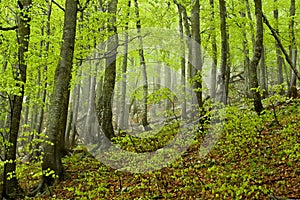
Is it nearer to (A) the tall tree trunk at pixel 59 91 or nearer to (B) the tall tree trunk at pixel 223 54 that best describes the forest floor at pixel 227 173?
(A) the tall tree trunk at pixel 59 91

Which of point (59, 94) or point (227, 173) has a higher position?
point (59, 94)

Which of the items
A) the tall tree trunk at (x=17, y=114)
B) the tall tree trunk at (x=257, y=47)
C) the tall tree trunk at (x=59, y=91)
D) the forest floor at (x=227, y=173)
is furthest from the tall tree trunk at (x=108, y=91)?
the tall tree trunk at (x=257, y=47)

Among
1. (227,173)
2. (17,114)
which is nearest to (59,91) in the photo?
(17,114)

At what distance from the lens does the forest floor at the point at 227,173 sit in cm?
541

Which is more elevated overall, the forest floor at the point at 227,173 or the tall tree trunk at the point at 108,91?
the tall tree trunk at the point at 108,91

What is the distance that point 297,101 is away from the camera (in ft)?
35.0

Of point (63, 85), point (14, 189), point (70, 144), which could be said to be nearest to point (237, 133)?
point (63, 85)

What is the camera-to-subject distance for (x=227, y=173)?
6.30 metres

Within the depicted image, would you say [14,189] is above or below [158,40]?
below

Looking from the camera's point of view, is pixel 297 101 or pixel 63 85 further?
pixel 297 101

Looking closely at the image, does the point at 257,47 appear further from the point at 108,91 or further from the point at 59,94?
the point at 59,94

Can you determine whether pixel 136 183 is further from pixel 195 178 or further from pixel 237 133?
pixel 237 133

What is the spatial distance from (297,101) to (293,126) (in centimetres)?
288

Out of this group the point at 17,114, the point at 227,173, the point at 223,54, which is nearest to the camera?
the point at 227,173
